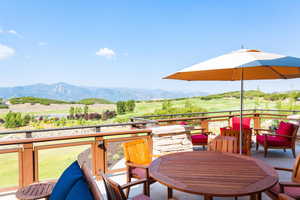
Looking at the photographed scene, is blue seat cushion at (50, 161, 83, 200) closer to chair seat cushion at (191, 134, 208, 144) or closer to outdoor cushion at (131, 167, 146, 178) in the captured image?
outdoor cushion at (131, 167, 146, 178)

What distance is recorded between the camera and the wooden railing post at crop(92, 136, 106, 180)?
3.42 metres

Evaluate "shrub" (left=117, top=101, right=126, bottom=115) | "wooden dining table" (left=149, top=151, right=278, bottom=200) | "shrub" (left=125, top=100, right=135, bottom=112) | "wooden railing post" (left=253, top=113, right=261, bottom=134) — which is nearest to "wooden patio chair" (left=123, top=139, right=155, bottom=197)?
"wooden dining table" (left=149, top=151, right=278, bottom=200)

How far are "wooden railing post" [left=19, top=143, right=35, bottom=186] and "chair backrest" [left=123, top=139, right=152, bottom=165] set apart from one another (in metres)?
1.43

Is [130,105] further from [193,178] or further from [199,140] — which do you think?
[193,178]

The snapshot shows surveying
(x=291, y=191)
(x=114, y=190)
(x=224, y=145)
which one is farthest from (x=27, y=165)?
(x=291, y=191)

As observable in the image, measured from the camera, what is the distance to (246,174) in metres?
2.00

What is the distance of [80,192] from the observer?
1291mm

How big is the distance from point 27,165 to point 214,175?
2662mm

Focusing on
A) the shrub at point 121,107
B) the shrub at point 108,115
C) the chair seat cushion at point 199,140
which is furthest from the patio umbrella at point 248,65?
the shrub at point 108,115

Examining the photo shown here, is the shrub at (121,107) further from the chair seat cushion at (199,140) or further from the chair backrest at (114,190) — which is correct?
the chair backrest at (114,190)

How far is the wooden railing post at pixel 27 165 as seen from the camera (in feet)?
9.55

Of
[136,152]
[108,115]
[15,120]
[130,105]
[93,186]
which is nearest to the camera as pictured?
[93,186]

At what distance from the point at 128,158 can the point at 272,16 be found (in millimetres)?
13248

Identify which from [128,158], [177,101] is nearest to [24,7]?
[177,101]
